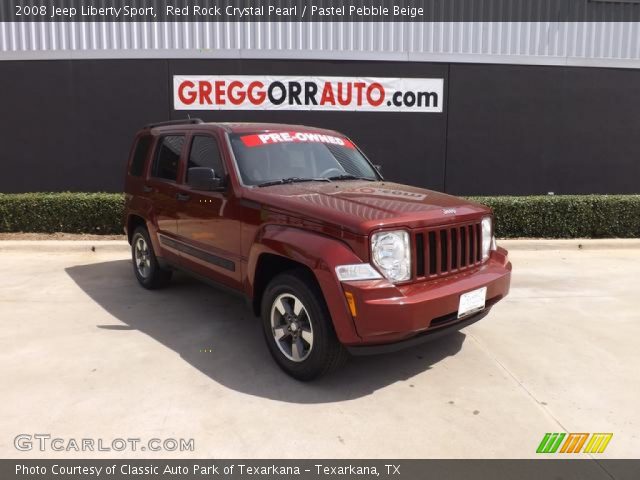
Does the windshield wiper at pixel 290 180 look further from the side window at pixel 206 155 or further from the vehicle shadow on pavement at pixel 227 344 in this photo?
the vehicle shadow on pavement at pixel 227 344

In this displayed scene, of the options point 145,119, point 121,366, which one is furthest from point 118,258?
point 121,366

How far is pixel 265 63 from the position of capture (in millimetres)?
9945

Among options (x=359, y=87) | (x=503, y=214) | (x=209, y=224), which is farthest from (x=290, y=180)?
(x=359, y=87)

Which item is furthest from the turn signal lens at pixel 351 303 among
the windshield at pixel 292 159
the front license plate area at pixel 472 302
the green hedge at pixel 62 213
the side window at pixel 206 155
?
the green hedge at pixel 62 213

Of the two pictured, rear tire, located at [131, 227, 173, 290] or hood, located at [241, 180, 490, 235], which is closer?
hood, located at [241, 180, 490, 235]

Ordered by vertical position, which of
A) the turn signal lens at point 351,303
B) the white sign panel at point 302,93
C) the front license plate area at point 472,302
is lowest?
the front license plate area at point 472,302

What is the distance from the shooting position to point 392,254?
3.38m

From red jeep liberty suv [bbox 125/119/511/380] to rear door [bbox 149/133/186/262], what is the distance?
3 cm

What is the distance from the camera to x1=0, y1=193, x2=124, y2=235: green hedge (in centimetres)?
902

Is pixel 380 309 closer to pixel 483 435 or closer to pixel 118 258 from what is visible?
pixel 483 435

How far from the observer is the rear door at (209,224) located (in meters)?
4.38

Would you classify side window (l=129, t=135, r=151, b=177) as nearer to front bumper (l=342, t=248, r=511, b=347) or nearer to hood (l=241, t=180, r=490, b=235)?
hood (l=241, t=180, r=490, b=235)

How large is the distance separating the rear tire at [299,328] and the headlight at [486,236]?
1489 mm
